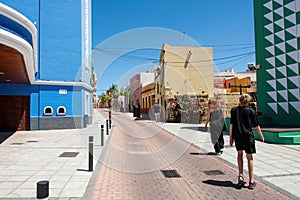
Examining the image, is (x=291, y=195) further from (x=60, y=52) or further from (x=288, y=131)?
(x=60, y=52)

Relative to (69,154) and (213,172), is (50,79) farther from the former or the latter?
(213,172)

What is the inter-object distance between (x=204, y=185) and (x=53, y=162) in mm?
4214

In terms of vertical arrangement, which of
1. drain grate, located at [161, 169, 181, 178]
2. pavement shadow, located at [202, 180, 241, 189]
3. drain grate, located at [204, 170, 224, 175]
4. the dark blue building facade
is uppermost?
the dark blue building facade

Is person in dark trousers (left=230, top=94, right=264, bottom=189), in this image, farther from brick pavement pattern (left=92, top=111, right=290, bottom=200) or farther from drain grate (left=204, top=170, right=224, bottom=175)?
drain grate (left=204, top=170, right=224, bottom=175)

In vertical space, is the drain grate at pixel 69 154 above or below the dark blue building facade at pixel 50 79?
below

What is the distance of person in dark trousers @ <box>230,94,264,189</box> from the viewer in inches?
163

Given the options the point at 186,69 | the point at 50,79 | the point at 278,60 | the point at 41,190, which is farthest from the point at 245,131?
the point at 186,69

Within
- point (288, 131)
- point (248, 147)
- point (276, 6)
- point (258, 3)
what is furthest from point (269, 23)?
point (248, 147)

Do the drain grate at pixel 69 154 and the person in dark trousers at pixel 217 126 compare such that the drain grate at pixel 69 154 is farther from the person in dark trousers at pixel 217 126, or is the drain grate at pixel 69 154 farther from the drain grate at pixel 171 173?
the person in dark trousers at pixel 217 126

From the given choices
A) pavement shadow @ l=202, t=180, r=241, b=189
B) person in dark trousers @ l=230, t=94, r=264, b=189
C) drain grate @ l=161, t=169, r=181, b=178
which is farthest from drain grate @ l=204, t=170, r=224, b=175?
person in dark trousers @ l=230, t=94, r=264, b=189

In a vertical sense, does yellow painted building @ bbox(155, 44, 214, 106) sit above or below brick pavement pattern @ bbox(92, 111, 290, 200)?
above

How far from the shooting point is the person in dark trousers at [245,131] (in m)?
4.15

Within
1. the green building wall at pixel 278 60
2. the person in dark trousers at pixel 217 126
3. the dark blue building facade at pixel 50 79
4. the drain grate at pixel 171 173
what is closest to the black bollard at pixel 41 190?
the drain grate at pixel 171 173

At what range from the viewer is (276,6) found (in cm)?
1119
